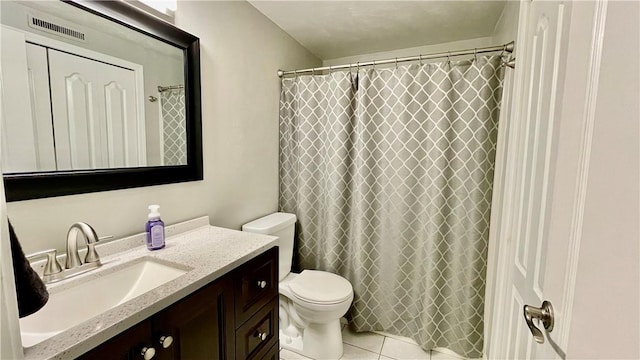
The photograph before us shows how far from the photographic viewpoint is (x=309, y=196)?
211cm

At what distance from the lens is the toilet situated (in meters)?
1.62

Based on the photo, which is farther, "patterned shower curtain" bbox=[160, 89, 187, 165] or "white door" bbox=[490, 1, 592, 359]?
"patterned shower curtain" bbox=[160, 89, 187, 165]

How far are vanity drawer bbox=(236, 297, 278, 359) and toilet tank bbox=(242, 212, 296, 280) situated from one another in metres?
0.45

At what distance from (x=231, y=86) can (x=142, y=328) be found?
1334mm

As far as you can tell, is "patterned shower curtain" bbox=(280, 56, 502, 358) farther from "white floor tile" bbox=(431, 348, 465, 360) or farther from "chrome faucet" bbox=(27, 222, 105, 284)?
"chrome faucet" bbox=(27, 222, 105, 284)

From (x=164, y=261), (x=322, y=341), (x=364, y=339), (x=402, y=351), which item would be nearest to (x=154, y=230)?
(x=164, y=261)

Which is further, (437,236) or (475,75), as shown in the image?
(437,236)

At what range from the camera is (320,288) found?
172 cm

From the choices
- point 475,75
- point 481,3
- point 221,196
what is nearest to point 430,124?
point 475,75

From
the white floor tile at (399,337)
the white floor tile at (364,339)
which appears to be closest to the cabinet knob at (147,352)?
the white floor tile at (364,339)

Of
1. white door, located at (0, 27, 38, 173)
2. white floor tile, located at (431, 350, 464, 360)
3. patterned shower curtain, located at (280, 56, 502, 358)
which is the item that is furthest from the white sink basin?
Result: white floor tile, located at (431, 350, 464, 360)

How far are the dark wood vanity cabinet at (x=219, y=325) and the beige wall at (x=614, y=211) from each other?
3.12 ft

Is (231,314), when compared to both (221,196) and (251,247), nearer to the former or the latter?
(251,247)

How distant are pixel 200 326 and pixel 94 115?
88 centimetres
